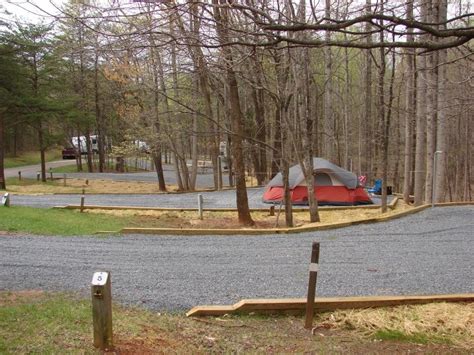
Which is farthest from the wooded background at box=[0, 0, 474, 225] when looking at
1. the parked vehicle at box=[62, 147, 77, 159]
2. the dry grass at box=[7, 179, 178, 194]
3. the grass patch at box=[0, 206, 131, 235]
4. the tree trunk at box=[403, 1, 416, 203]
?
the parked vehicle at box=[62, 147, 77, 159]

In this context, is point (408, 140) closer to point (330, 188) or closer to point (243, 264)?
point (330, 188)

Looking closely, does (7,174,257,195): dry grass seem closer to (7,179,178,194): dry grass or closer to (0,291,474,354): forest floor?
(7,179,178,194): dry grass

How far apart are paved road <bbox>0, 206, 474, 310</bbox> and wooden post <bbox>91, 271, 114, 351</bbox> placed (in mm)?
1337

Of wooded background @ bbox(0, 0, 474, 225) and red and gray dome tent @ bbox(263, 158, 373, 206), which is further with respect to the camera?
red and gray dome tent @ bbox(263, 158, 373, 206)

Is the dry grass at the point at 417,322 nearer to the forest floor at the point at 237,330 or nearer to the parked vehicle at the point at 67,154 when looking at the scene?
the forest floor at the point at 237,330

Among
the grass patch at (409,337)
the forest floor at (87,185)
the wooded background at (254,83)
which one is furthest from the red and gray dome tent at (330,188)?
the grass patch at (409,337)

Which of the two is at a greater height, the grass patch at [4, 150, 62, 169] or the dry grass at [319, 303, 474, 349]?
the grass patch at [4, 150, 62, 169]

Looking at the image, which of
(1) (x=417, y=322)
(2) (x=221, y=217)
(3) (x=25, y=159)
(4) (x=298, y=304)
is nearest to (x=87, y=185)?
(2) (x=221, y=217)

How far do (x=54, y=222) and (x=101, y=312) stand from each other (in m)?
7.92

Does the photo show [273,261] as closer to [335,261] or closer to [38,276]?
[335,261]

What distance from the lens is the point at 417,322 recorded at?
4.79 metres

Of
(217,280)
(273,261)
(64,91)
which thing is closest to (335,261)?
(273,261)

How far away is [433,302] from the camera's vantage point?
524 cm

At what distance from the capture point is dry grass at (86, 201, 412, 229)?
1216cm
